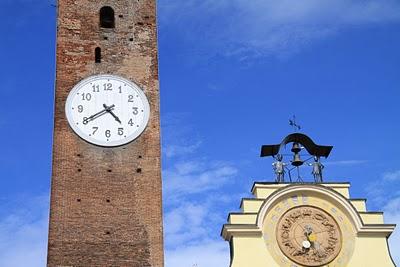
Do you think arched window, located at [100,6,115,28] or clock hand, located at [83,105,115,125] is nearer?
clock hand, located at [83,105,115,125]

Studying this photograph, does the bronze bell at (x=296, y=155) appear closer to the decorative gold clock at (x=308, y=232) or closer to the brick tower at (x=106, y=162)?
the decorative gold clock at (x=308, y=232)

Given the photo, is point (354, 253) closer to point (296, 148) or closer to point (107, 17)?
point (296, 148)

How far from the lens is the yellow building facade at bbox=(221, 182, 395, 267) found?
834 inches

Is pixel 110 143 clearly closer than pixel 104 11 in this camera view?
Yes

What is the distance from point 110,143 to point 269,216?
4.46 meters

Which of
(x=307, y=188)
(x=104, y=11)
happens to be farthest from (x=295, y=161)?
(x=104, y=11)

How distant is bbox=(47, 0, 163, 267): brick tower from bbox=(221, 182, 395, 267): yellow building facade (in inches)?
97.4

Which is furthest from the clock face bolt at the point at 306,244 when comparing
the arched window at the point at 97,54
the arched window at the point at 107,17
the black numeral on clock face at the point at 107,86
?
the arched window at the point at 107,17

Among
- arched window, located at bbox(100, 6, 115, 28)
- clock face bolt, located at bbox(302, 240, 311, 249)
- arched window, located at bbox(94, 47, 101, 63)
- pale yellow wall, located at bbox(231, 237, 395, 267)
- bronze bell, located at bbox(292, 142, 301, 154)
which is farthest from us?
bronze bell, located at bbox(292, 142, 301, 154)

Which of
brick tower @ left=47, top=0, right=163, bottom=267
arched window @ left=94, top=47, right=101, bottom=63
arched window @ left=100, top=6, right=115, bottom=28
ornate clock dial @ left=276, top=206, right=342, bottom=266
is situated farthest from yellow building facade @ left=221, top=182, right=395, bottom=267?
arched window @ left=100, top=6, right=115, bottom=28

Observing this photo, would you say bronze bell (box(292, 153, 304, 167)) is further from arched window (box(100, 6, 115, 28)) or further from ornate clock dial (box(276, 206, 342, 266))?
arched window (box(100, 6, 115, 28))

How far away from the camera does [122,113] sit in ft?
69.3

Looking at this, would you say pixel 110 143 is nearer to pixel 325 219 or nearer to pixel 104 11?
pixel 104 11

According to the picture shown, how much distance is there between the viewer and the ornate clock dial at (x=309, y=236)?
835 inches
